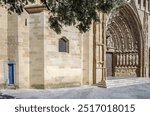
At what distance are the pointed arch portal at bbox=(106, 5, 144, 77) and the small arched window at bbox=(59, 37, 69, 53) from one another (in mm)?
10029

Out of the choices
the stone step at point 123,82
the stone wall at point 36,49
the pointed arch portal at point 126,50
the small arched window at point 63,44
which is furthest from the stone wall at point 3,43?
the pointed arch portal at point 126,50

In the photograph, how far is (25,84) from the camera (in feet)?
61.4

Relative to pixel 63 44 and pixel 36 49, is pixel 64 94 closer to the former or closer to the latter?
pixel 36 49

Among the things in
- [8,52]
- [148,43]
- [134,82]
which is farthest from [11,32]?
[148,43]

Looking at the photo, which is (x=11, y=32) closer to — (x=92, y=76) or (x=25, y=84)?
(x=25, y=84)

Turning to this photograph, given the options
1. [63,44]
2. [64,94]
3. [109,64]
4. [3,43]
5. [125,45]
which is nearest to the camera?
[64,94]

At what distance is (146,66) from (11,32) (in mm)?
16642

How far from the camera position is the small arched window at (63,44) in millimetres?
19670

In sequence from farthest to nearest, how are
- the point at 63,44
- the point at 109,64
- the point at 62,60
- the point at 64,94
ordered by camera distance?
the point at 109,64 → the point at 63,44 → the point at 62,60 → the point at 64,94

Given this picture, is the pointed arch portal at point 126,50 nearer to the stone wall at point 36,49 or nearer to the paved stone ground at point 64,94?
the stone wall at point 36,49

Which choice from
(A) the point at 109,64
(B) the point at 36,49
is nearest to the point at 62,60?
(B) the point at 36,49

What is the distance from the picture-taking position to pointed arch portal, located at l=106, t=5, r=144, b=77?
2988 centimetres

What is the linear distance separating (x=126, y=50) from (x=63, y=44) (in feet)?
39.7

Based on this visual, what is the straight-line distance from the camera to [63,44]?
19.9m
